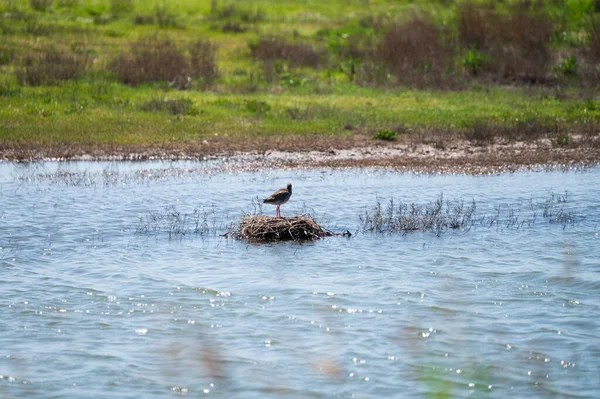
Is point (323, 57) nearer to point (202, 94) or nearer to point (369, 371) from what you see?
point (202, 94)

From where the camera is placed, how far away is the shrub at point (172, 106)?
68.8ft

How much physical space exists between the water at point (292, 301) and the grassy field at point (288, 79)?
4.13 m

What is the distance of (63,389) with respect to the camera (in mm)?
8273

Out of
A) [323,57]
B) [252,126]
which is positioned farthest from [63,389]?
[323,57]

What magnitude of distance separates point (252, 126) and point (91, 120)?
343cm

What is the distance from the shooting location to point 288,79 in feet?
81.6

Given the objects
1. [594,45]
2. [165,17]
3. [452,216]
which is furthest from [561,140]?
[165,17]

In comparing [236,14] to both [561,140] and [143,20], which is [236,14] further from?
[561,140]

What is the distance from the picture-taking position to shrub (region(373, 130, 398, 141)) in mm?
19344

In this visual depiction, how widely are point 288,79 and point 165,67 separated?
3212 millimetres

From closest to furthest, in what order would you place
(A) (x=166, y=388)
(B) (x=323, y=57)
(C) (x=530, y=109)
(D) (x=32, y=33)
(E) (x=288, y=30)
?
(A) (x=166, y=388) < (C) (x=530, y=109) < (B) (x=323, y=57) < (D) (x=32, y=33) < (E) (x=288, y=30)

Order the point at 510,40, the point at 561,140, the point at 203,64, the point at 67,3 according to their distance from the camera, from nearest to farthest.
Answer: the point at 561,140 < the point at 203,64 < the point at 510,40 < the point at 67,3

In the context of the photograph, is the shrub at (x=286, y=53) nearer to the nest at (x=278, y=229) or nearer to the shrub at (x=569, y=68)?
the shrub at (x=569, y=68)

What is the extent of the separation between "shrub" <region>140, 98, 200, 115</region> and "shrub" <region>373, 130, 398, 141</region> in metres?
4.17
